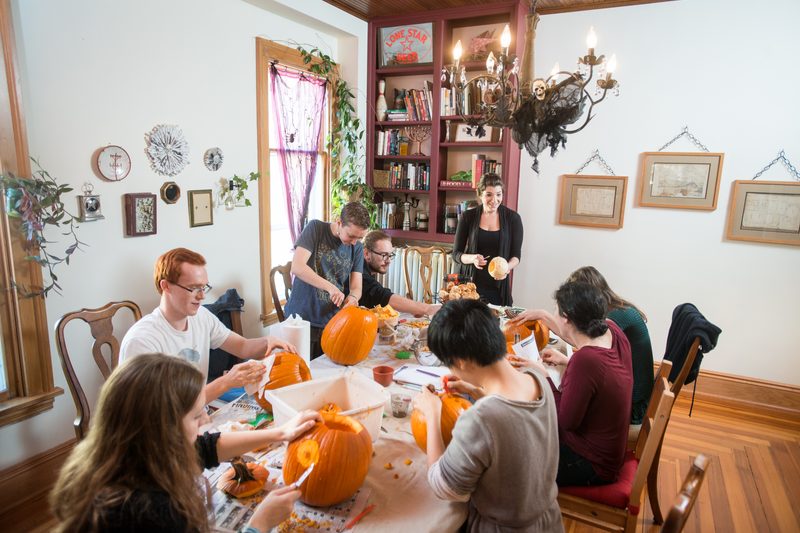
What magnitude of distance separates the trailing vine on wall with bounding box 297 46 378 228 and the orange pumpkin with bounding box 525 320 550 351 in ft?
7.97

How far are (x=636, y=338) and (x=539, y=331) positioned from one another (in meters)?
0.45

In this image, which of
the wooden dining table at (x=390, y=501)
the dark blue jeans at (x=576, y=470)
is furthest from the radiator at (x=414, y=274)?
the wooden dining table at (x=390, y=501)

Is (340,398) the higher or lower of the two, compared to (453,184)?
lower

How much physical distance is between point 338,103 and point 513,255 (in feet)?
7.04

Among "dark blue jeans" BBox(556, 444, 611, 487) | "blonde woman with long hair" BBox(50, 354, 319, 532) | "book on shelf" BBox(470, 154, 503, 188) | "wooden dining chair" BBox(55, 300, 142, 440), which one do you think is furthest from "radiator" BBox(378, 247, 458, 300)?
"blonde woman with long hair" BBox(50, 354, 319, 532)

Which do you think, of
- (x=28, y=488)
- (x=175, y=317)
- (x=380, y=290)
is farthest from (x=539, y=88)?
(x=28, y=488)

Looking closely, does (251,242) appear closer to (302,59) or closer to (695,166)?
(302,59)

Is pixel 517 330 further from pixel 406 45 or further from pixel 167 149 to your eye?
pixel 406 45

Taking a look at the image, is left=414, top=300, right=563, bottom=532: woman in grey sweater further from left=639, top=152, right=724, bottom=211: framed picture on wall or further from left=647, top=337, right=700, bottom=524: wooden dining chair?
left=639, top=152, right=724, bottom=211: framed picture on wall

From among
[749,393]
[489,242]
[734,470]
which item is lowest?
[734,470]

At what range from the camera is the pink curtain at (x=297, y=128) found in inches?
149

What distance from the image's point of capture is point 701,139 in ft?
12.1

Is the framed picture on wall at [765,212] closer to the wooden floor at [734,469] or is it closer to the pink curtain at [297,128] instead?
the wooden floor at [734,469]

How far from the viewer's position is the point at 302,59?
12.9 ft
